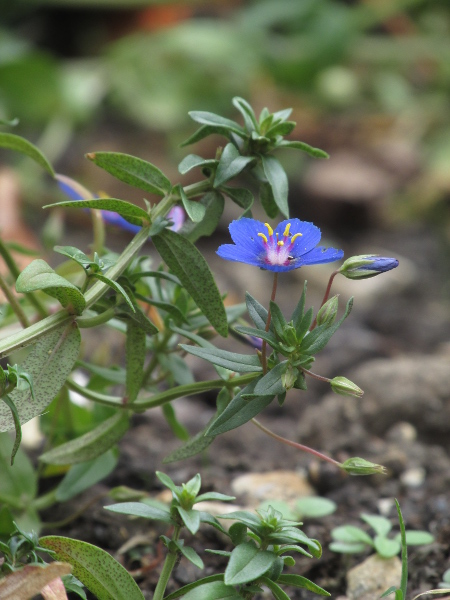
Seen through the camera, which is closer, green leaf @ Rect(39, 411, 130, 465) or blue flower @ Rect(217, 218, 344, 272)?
blue flower @ Rect(217, 218, 344, 272)

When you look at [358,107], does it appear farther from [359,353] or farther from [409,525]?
A: [409,525]

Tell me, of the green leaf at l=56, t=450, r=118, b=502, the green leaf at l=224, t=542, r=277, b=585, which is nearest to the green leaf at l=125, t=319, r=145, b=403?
the green leaf at l=56, t=450, r=118, b=502

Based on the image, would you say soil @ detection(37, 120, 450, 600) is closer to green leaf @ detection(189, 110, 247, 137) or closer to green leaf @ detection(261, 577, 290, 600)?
green leaf @ detection(261, 577, 290, 600)

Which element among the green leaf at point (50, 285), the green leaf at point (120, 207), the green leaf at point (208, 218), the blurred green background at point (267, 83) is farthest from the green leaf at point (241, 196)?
the blurred green background at point (267, 83)

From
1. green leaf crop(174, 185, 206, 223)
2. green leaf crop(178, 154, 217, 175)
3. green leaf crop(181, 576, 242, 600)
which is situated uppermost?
green leaf crop(178, 154, 217, 175)

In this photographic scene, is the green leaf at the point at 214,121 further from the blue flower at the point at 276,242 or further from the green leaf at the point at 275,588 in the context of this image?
the green leaf at the point at 275,588

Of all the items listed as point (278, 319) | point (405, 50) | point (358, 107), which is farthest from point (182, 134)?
point (278, 319)
